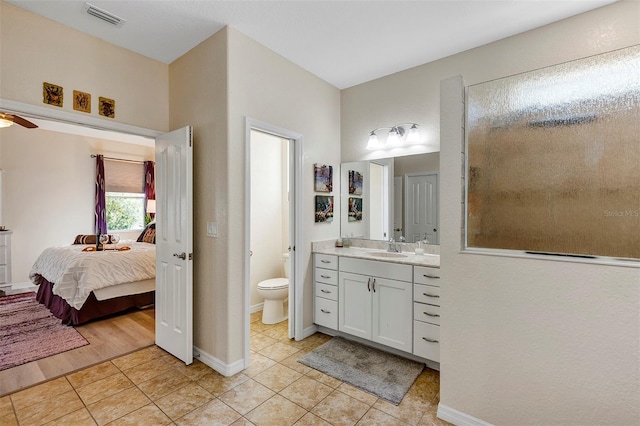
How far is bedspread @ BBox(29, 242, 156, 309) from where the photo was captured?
11.1 feet

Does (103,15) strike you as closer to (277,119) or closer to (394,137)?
(277,119)

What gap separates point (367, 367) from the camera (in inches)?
99.7

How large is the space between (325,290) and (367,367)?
2.83 ft

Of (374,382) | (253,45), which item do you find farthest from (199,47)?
(374,382)

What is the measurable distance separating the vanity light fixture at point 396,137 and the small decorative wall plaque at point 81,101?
104 inches

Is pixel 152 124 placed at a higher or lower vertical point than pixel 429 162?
higher

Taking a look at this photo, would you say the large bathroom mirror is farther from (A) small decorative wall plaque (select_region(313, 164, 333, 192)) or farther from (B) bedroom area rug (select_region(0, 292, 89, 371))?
(B) bedroom area rug (select_region(0, 292, 89, 371))

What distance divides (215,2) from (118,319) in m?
3.61

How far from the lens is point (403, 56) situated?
287 cm

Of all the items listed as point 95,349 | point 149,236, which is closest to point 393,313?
point 95,349

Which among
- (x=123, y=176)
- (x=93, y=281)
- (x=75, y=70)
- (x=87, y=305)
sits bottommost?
(x=87, y=305)

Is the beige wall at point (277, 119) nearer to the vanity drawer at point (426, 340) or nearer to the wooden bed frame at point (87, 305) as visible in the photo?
the vanity drawer at point (426, 340)

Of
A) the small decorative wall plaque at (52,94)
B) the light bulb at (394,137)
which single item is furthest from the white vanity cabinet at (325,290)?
the small decorative wall plaque at (52,94)

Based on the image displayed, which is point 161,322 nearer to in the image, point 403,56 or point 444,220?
point 444,220
